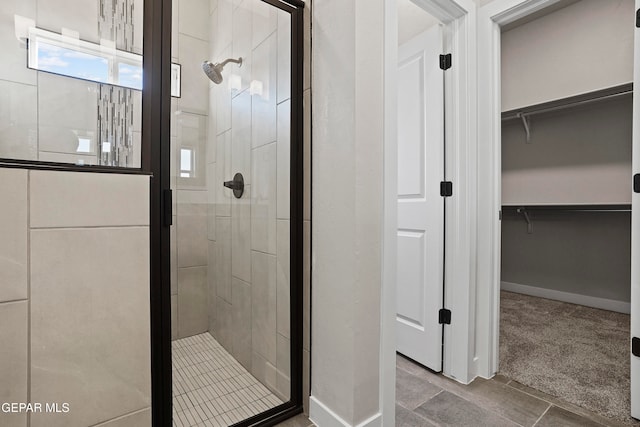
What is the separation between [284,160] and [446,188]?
0.95 meters

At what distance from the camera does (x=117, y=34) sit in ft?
3.29

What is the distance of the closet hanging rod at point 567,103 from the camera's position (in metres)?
2.70

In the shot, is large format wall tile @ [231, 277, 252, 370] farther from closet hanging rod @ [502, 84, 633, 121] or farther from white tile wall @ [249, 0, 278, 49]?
closet hanging rod @ [502, 84, 633, 121]

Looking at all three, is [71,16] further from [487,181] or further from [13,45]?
A: [487,181]

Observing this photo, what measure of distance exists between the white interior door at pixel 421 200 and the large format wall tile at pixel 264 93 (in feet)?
3.08

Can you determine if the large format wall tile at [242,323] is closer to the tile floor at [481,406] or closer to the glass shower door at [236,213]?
the glass shower door at [236,213]

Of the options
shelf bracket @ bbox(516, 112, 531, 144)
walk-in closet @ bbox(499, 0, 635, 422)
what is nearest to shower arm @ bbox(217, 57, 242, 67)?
walk-in closet @ bbox(499, 0, 635, 422)

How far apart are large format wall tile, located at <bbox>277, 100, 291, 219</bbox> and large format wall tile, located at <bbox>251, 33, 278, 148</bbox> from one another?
0.04 m

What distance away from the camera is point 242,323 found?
1.55m

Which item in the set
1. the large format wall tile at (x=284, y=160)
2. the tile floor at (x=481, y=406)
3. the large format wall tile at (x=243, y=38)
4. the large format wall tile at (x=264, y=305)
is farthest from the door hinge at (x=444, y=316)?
the large format wall tile at (x=243, y=38)

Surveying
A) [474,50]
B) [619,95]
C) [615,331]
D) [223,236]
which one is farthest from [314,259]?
[619,95]

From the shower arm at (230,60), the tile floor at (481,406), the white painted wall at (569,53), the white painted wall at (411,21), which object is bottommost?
the tile floor at (481,406)

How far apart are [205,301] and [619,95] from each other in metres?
3.75

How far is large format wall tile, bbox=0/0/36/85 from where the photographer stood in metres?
0.85
